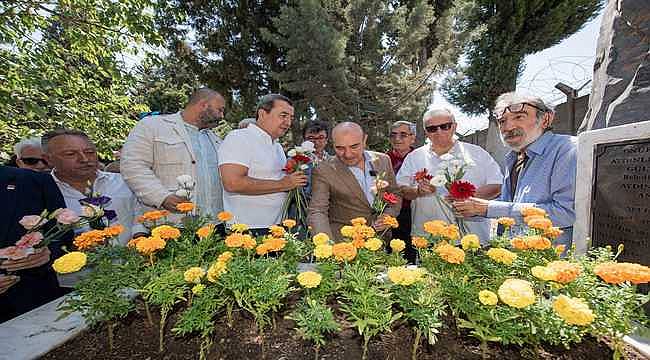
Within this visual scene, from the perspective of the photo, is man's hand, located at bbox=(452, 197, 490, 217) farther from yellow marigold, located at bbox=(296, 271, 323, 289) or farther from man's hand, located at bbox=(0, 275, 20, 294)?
man's hand, located at bbox=(0, 275, 20, 294)

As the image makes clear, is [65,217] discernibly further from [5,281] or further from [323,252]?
[323,252]

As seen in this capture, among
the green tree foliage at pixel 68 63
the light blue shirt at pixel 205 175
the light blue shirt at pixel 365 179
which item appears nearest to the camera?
the light blue shirt at pixel 365 179

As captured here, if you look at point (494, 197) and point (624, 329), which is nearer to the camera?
point (624, 329)

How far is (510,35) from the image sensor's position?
429 inches

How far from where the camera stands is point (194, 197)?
115 inches

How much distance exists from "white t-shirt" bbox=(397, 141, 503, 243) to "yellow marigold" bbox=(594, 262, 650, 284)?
5.13 ft

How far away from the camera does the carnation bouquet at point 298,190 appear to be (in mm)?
2545

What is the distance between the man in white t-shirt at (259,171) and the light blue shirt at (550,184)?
1494 mm

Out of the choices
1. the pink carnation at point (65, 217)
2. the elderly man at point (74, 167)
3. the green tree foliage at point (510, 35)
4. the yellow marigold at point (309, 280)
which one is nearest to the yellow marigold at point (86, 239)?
the pink carnation at point (65, 217)

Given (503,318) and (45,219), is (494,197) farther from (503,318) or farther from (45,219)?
(45,219)

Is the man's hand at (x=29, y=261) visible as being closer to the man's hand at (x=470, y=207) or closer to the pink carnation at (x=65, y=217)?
the pink carnation at (x=65, y=217)

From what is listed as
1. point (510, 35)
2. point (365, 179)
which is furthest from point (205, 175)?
point (510, 35)

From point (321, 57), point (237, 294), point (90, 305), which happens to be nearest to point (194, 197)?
point (90, 305)

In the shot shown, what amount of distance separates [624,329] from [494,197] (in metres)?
1.75
